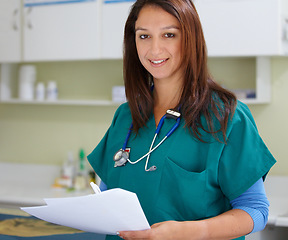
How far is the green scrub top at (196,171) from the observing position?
118cm

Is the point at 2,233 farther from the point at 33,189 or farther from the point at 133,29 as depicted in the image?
the point at 33,189

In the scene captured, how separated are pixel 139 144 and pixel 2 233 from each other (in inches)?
25.2

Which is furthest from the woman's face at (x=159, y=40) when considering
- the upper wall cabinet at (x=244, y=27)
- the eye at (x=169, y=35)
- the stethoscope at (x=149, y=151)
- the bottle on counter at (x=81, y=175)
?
the bottle on counter at (x=81, y=175)

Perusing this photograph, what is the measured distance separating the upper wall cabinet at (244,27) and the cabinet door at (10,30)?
1201mm

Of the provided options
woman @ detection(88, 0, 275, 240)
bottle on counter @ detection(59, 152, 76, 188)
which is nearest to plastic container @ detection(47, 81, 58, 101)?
bottle on counter @ detection(59, 152, 76, 188)

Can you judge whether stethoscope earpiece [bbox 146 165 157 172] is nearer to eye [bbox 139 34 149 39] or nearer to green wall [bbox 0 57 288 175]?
eye [bbox 139 34 149 39]

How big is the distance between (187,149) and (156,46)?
0.32 metres

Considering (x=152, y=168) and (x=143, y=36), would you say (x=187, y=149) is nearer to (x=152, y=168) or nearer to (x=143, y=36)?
(x=152, y=168)

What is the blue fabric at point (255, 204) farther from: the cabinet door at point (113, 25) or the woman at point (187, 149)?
the cabinet door at point (113, 25)

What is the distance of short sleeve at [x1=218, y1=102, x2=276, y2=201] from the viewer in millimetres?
1167

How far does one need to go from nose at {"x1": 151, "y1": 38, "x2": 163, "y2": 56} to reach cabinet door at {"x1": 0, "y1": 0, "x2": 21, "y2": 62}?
5.66ft

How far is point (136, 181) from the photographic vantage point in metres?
1.30

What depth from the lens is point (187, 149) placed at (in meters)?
1.25

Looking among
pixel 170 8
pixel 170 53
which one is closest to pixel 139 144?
pixel 170 53
